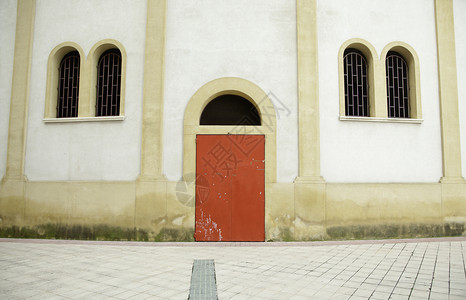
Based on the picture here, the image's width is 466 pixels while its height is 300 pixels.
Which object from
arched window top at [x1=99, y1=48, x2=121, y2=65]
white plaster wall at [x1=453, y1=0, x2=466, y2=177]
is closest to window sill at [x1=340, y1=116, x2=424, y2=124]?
white plaster wall at [x1=453, y1=0, x2=466, y2=177]

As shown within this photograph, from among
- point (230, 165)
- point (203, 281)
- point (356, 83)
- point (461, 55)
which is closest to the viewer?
point (203, 281)

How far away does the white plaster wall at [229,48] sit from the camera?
8.73 m

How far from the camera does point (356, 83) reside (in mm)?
9227

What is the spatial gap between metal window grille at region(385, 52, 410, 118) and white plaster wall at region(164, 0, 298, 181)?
9.68 ft

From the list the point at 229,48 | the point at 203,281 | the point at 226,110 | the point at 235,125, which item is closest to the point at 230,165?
the point at 235,125

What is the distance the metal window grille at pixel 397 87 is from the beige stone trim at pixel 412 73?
0.12 metres

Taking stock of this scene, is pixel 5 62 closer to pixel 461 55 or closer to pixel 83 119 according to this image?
pixel 83 119

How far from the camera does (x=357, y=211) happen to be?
848 cm

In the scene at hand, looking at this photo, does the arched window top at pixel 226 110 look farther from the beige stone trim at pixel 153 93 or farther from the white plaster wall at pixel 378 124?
the white plaster wall at pixel 378 124

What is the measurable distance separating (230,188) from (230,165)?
0.60 metres

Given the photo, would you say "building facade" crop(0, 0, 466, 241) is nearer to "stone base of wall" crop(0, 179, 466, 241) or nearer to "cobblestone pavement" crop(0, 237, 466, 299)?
"stone base of wall" crop(0, 179, 466, 241)

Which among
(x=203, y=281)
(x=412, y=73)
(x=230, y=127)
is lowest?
(x=203, y=281)

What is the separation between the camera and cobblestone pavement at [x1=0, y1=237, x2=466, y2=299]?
4.50 meters

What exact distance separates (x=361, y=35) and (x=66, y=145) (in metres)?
8.80
